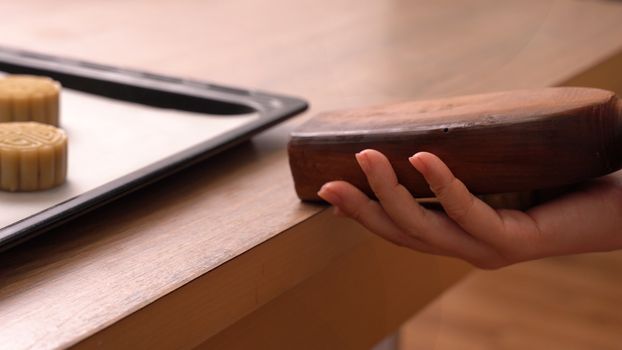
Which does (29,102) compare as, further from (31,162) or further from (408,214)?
(408,214)

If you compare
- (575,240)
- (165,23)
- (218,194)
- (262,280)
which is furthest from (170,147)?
(165,23)

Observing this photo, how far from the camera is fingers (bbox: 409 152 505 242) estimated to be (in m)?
0.58

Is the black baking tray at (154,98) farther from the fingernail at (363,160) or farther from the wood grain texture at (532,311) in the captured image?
the wood grain texture at (532,311)

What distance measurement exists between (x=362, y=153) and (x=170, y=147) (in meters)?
0.19

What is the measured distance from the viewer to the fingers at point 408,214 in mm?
597

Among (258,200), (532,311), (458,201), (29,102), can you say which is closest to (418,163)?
(458,201)

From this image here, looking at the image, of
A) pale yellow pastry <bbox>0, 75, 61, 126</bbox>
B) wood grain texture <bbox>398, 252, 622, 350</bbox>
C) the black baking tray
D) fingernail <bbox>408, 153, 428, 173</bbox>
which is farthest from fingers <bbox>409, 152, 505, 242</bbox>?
wood grain texture <bbox>398, 252, 622, 350</bbox>

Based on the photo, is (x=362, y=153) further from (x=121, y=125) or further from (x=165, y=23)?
(x=165, y=23)

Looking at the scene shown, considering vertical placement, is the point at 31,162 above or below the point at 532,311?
above

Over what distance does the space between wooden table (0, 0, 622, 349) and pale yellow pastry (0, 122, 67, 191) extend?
0.12 feet

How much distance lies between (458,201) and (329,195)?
0.26ft

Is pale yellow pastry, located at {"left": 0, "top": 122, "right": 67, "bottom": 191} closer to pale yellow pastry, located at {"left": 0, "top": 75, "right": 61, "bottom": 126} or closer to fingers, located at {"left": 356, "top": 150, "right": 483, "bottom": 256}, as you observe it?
pale yellow pastry, located at {"left": 0, "top": 75, "right": 61, "bottom": 126}

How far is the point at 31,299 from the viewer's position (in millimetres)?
527

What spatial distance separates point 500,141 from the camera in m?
0.60
